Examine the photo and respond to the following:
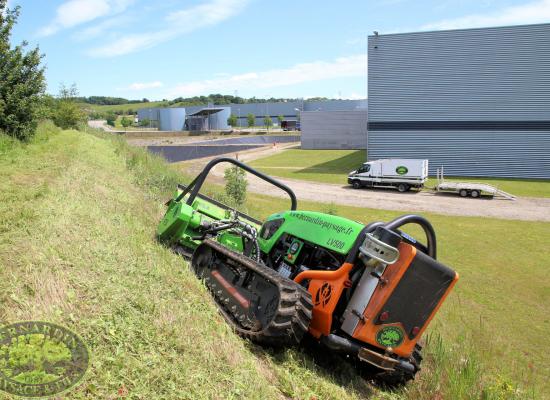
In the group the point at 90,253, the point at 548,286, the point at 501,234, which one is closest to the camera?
the point at 90,253

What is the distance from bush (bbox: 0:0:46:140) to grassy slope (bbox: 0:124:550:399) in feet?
21.8

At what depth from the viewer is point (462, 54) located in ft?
108

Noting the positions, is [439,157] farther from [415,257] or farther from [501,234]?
[415,257]

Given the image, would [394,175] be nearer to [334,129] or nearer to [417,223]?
[417,223]

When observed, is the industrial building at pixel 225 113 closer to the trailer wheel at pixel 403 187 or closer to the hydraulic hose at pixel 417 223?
the trailer wheel at pixel 403 187

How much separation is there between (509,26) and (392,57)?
7968mm

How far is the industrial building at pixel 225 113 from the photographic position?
93.1m

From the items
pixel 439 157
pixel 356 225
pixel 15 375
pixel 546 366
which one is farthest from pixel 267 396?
pixel 439 157

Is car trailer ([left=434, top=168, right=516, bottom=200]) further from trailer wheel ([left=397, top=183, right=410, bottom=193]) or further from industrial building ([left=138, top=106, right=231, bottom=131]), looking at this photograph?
industrial building ([left=138, top=106, right=231, bottom=131])

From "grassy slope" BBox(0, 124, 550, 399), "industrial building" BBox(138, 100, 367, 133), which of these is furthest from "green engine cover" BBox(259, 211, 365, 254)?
"industrial building" BBox(138, 100, 367, 133)

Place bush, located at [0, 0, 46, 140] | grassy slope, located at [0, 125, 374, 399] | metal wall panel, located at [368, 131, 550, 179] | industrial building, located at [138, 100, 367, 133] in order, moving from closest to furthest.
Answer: grassy slope, located at [0, 125, 374, 399]
bush, located at [0, 0, 46, 140]
metal wall panel, located at [368, 131, 550, 179]
industrial building, located at [138, 100, 367, 133]

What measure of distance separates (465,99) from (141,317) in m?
34.2

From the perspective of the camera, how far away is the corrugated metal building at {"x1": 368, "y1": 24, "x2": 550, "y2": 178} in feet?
105

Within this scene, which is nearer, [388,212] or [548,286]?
[548,286]
